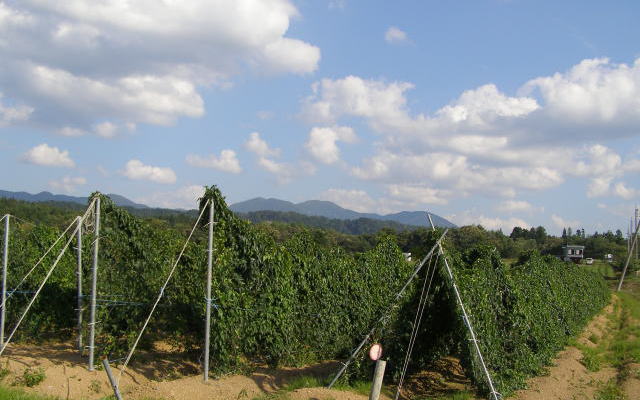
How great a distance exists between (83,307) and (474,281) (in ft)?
27.3

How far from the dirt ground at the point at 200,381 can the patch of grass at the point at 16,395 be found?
15.4 inches

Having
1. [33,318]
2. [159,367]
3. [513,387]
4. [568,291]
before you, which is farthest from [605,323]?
[33,318]

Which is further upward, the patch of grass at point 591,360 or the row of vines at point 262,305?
the row of vines at point 262,305

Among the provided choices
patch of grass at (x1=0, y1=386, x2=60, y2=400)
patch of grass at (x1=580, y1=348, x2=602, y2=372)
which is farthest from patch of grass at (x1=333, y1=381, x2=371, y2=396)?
patch of grass at (x1=580, y1=348, x2=602, y2=372)

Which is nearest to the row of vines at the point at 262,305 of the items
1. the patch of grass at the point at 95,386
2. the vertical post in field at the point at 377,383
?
the patch of grass at the point at 95,386

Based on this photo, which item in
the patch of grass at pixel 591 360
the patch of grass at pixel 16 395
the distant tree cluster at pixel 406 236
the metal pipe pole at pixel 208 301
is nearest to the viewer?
the patch of grass at pixel 16 395

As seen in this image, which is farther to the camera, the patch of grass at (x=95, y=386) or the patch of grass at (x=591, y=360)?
the patch of grass at (x=591, y=360)

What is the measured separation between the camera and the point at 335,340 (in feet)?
42.0

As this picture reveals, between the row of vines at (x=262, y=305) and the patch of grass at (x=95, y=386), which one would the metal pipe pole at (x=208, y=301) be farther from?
the patch of grass at (x=95, y=386)

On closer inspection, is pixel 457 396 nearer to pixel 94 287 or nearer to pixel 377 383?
pixel 377 383

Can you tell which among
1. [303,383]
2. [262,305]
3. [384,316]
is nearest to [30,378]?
→ [262,305]

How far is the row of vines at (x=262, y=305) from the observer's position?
9977 millimetres

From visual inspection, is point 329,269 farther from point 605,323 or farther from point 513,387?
point 605,323

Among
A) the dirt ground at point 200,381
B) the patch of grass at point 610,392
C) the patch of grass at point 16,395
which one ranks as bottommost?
the patch of grass at point 610,392
